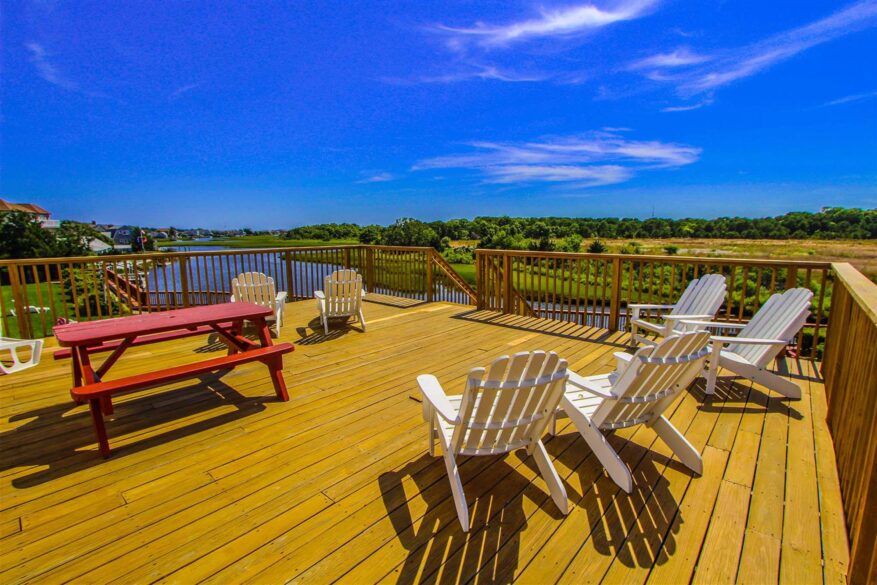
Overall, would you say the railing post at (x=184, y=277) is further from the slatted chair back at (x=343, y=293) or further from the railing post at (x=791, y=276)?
the railing post at (x=791, y=276)

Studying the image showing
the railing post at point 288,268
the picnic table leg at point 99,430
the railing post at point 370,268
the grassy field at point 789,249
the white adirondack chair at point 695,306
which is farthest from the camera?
the grassy field at point 789,249

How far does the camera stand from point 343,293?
5.32m

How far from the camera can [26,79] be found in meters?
14.0

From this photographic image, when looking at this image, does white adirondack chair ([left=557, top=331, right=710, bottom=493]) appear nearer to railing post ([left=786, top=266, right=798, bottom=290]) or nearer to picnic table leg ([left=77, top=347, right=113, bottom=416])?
railing post ([left=786, top=266, right=798, bottom=290])

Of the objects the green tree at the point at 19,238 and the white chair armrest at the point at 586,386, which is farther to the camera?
the green tree at the point at 19,238

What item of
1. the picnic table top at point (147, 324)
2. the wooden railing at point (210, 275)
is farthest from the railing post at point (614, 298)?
the picnic table top at point (147, 324)

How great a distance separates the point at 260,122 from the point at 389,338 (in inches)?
970

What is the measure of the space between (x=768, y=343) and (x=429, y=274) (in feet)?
17.7

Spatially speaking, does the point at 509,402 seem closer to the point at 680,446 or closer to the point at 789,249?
the point at 680,446

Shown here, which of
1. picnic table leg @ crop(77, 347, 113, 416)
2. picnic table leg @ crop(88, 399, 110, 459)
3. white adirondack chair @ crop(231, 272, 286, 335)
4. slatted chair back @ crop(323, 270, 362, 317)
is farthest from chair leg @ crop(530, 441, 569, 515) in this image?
white adirondack chair @ crop(231, 272, 286, 335)

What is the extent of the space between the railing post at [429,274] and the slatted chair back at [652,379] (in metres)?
5.57

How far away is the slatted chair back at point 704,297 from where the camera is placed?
4.06 meters

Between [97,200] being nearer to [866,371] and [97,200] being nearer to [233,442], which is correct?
[233,442]

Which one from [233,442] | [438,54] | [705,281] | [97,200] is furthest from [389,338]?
[97,200]
